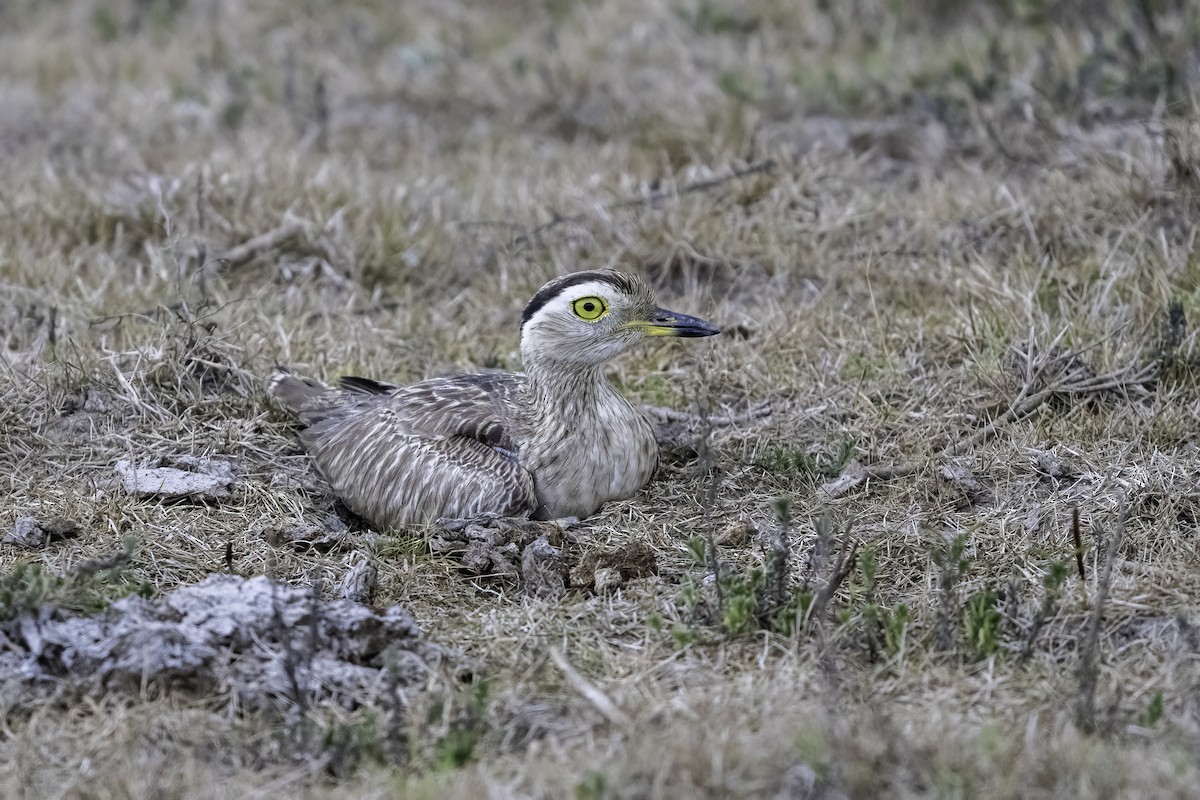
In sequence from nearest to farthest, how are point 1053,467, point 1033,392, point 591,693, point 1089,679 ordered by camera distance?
point 1089,679 < point 591,693 < point 1053,467 < point 1033,392

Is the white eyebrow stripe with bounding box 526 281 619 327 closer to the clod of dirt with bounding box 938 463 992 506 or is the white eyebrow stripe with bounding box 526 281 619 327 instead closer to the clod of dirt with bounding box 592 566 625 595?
→ the clod of dirt with bounding box 592 566 625 595

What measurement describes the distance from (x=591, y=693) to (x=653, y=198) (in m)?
3.84

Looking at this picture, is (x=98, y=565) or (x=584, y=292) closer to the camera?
(x=98, y=565)

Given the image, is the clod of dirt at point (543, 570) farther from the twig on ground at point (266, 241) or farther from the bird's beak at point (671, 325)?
the twig on ground at point (266, 241)

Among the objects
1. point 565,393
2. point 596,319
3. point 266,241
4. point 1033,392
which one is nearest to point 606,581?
point 565,393

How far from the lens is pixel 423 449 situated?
5145 mm

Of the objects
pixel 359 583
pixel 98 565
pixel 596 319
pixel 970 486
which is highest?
pixel 596 319

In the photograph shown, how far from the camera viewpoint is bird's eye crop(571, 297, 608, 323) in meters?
5.11

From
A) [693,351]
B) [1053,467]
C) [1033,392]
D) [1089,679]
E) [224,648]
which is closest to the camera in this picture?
[1089,679]

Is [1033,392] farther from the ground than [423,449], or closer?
closer

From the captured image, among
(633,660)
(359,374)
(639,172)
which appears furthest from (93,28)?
(633,660)

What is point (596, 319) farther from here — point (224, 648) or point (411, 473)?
point (224, 648)

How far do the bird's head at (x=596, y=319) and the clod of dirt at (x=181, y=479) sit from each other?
124cm

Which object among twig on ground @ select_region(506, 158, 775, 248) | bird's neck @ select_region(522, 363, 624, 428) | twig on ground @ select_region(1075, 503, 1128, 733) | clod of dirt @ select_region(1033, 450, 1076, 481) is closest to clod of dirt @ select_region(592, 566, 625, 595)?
bird's neck @ select_region(522, 363, 624, 428)
